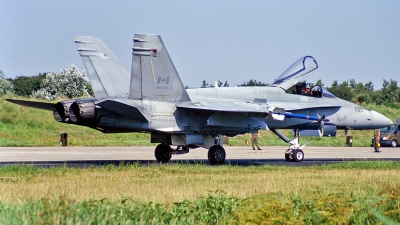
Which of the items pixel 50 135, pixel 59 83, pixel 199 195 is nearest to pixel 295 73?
pixel 199 195

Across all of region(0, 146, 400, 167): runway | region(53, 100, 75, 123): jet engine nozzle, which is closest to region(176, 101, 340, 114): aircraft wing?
region(0, 146, 400, 167): runway

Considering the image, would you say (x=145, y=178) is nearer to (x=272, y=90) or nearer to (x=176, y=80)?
(x=176, y=80)

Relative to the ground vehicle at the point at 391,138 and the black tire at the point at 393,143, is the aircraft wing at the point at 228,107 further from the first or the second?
the black tire at the point at 393,143

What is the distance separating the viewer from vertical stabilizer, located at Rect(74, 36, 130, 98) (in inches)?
784

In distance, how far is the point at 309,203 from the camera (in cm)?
783

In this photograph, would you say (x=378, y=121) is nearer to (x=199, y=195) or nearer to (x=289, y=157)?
(x=289, y=157)

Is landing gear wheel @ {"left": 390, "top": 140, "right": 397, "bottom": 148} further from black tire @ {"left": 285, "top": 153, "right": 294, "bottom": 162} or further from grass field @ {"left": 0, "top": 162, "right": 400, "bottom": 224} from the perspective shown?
grass field @ {"left": 0, "top": 162, "right": 400, "bottom": 224}

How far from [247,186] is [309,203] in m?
3.66

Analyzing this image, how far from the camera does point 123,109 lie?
16.8 meters

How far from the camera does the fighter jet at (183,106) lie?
56.1 ft

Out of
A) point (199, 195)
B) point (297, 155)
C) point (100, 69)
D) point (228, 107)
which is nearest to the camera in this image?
point (199, 195)

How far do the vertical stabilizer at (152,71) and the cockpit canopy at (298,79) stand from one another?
4897 mm

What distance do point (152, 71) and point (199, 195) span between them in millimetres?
8170

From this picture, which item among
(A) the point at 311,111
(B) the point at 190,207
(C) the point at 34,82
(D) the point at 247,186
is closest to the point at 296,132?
(A) the point at 311,111
